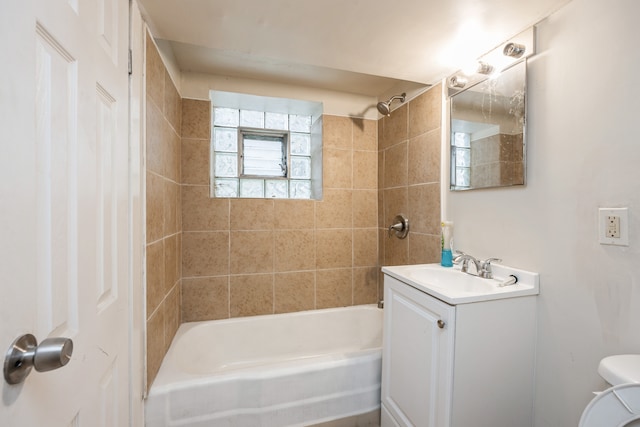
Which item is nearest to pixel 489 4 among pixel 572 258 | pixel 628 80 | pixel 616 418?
pixel 628 80

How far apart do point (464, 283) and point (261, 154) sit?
1879 millimetres

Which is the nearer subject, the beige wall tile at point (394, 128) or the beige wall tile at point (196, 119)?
the beige wall tile at point (196, 119)

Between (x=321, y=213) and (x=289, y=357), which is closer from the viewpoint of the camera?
(x=289, y=357)

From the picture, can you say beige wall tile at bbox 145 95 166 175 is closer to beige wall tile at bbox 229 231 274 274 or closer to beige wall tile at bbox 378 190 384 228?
beige wall tile at bbox 229 231 274 274

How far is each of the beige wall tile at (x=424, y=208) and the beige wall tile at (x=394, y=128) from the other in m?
0.45

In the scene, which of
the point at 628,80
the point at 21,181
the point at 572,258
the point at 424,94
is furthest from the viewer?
the point at 424,94

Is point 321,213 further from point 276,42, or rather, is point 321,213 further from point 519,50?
point 519,50

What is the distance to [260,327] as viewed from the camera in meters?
2.10

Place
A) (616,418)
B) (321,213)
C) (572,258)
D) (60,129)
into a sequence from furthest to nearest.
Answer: (321,213) < (572,258) < (616,418) < (60,129)

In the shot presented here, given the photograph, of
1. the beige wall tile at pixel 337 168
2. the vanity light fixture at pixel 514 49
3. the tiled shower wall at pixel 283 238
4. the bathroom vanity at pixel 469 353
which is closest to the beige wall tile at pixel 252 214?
the tiled shower wall at pixel 283 238

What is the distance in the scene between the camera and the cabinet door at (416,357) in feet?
3.46

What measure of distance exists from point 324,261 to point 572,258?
160 cm

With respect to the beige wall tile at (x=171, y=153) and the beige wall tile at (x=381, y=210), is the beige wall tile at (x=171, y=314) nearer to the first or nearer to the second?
the beige wall tile at (x=171, y=153)

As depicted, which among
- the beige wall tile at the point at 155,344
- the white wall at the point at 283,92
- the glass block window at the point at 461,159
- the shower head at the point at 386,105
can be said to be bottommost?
the beige wall tile at the point at 155,344
